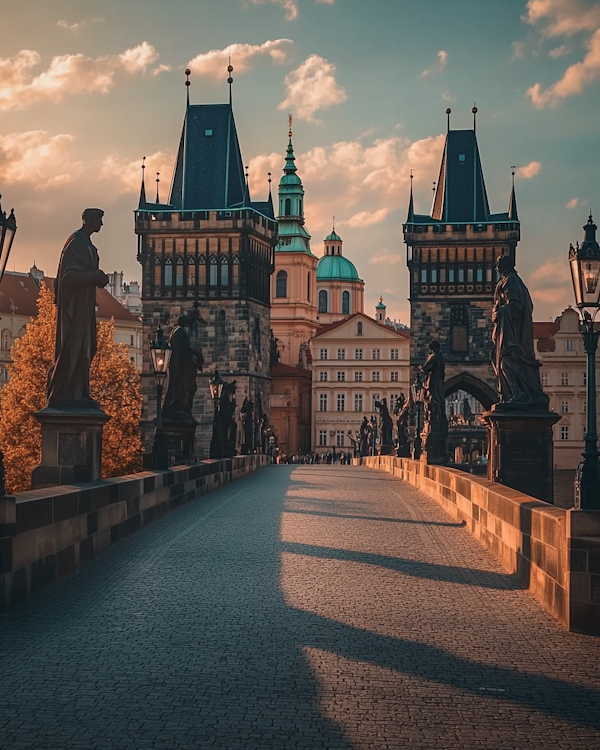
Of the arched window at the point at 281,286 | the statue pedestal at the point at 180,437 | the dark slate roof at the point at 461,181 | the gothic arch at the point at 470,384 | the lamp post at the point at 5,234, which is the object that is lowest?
the statue pedestal at the point at 180,437

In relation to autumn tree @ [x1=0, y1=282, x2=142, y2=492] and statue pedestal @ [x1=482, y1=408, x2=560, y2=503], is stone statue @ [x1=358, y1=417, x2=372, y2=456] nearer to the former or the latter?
autumn tree @ [x1=0, y1=282, x2=142, y2=492]

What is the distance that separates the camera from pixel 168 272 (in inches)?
3105

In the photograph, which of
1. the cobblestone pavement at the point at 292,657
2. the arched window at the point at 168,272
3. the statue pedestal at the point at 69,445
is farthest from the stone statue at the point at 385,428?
the cobblestone pavement at the point at 292,657

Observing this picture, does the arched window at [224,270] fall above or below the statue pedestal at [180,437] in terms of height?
above

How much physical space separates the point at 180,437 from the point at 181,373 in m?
1.53

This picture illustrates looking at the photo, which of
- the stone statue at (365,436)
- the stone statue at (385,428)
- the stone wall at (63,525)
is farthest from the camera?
the stone statue at (365,436)

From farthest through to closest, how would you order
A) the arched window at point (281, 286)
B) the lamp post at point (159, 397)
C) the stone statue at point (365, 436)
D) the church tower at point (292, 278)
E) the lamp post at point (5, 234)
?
the arched window at point (281, 286) < the church tower at point (292, 278) < the stone statue at point (365, 436) < the lamp post at point (159, 397) < the lamp post at point (5, 234)

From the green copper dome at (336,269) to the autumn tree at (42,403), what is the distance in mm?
96191

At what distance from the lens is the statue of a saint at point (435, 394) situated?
89.6ft

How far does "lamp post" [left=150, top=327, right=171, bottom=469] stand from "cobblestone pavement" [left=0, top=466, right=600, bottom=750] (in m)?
6.95

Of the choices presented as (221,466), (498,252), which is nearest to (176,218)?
(498,252)

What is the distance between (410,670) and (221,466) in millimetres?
19988

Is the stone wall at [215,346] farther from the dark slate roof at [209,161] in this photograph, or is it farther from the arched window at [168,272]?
the dark slate roof at [209,161]

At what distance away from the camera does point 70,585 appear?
388 inches
